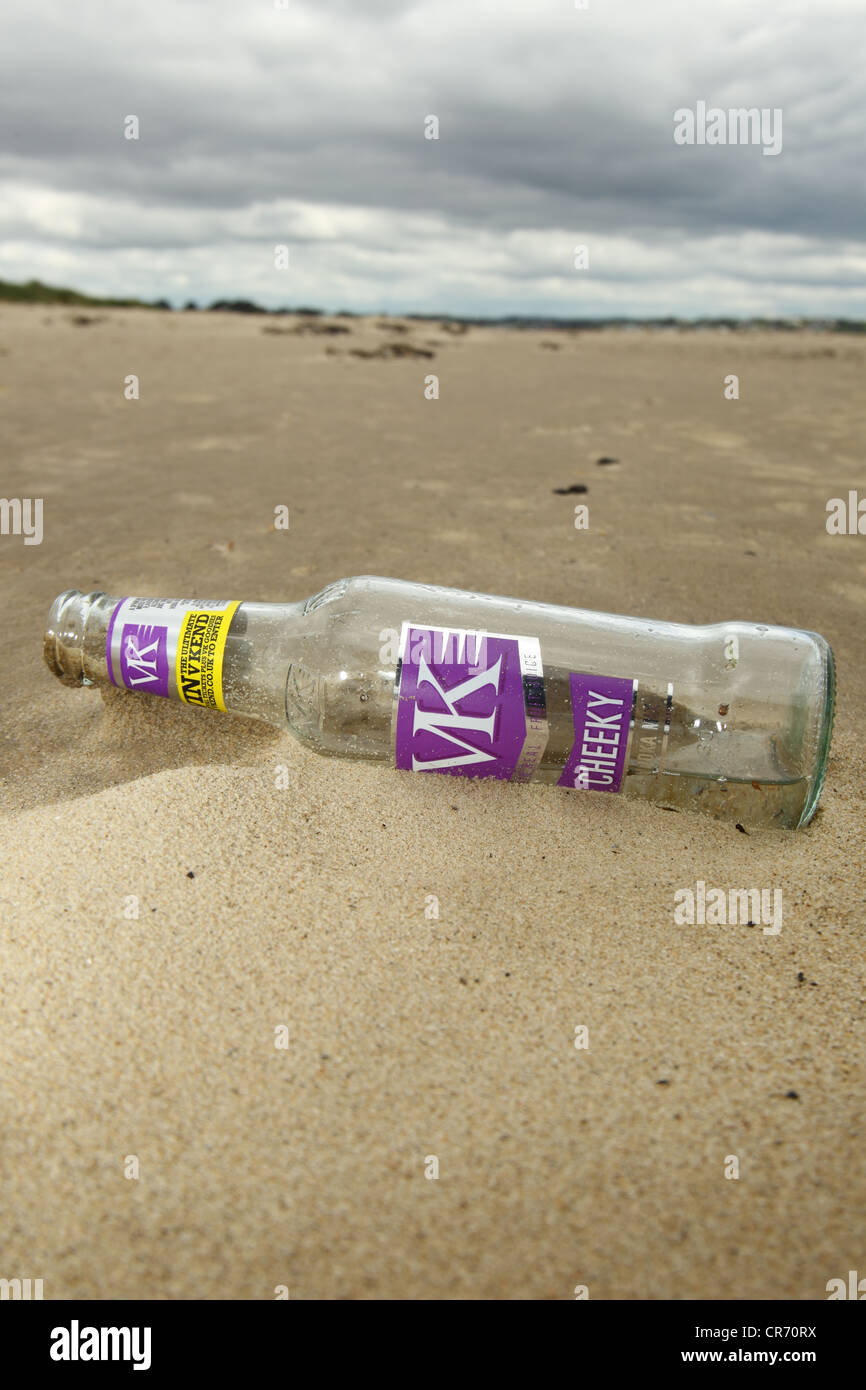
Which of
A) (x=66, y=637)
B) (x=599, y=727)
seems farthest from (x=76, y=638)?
(x=599, y=727)

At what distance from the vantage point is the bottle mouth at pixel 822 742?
1.49m

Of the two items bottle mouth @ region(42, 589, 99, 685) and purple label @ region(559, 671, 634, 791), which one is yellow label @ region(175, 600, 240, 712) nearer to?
bottle mouth @ region(42, 589, 99, 685)

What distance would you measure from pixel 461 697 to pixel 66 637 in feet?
2.67

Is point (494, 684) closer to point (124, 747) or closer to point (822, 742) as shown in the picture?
point (822, 742)

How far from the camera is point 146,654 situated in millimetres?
1653

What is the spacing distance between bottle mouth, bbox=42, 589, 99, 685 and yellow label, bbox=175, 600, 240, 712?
0.22 metres

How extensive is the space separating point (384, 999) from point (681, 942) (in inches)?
17.7

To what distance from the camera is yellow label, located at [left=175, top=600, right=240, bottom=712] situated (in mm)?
1631

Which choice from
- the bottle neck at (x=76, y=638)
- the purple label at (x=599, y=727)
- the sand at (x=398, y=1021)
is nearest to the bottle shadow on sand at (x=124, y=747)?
the sand at (x=398, y=1021)

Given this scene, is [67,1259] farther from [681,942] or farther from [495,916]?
[681,942]

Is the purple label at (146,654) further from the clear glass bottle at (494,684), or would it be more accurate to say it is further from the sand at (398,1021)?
the sand at (398,1021)

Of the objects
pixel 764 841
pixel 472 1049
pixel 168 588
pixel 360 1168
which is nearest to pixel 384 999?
pixel 472 1049

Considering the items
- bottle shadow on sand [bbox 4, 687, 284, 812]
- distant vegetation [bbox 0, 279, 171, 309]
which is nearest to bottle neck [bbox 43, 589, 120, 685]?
bottle shadow on sand [bbox 4, 687, 284, 812]
